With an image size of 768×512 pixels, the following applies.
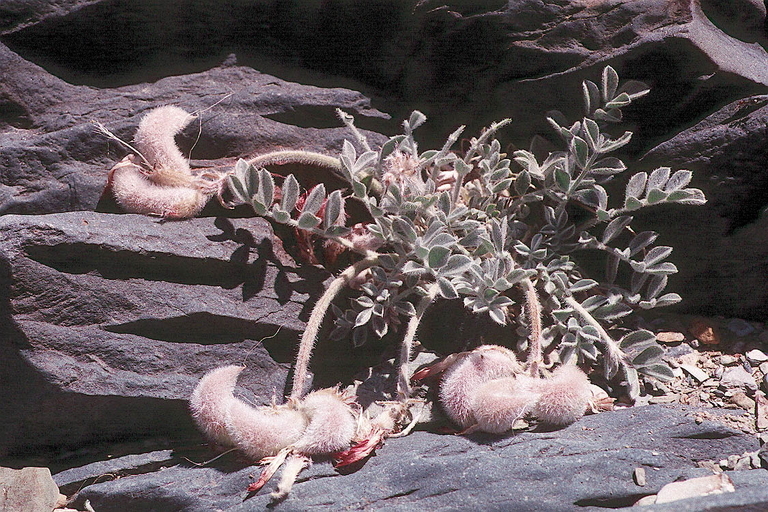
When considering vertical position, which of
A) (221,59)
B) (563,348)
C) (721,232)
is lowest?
(563,348)

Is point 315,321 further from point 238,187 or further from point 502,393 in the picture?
point 502,393

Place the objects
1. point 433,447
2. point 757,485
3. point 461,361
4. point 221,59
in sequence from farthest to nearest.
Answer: point 221,59, point 461,361, point 433,447, point 757,485

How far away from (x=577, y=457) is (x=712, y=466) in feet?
1.67

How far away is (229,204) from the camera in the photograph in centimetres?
282

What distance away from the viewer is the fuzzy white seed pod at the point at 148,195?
265 cm

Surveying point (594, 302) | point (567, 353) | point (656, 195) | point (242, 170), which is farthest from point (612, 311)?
point (242, 170)

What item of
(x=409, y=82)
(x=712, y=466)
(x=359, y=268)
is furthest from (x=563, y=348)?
(x=409, y=82)

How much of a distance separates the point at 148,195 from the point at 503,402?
66.7 inches

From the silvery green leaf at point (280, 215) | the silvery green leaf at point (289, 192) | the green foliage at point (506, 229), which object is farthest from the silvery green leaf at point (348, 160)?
the silvery green leaf at point (280, 215)

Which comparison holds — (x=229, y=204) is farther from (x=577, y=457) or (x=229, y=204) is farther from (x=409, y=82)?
(x=577, y=457)

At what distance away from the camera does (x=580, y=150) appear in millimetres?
2609

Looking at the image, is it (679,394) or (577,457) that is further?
(679,394)

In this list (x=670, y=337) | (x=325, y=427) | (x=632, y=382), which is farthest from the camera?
(x=670, y=337)

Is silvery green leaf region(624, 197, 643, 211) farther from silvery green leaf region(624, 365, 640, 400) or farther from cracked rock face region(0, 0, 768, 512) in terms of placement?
silvery green leaf region(624, 365, 640, 400)
